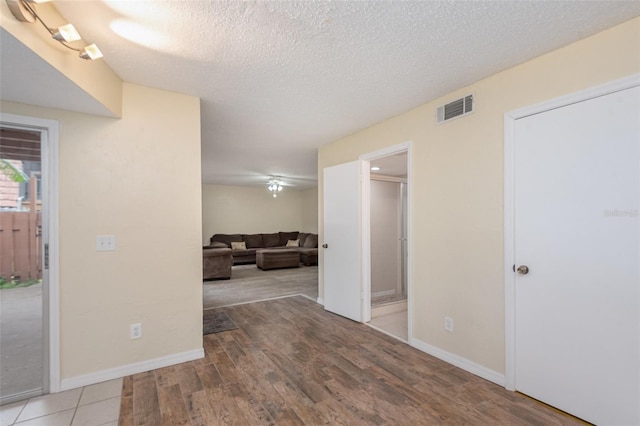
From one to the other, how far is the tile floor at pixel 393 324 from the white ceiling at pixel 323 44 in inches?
98.3

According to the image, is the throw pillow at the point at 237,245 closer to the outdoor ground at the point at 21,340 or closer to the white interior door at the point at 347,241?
the white interior door at the point at 347,241

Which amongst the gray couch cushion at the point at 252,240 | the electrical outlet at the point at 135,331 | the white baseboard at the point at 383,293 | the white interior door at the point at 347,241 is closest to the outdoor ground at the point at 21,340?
the electrical outlet at the point at 135,331

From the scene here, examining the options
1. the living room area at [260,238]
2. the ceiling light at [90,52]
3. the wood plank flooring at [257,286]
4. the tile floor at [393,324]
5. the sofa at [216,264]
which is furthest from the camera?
the sofa at [216,264]

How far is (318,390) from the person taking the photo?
2104 millimetres

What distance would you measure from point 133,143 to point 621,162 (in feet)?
11.4

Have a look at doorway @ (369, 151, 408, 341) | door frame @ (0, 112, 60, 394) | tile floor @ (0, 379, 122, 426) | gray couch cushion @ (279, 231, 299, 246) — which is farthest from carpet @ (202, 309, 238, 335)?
gray couch cushion @ (279, 231, 299, 246)

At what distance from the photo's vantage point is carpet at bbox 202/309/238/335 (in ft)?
10.8

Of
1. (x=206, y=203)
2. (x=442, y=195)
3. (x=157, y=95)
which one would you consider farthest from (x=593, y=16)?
(x=206, y=203)

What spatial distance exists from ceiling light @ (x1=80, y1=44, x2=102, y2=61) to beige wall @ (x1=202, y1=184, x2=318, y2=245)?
284 inches

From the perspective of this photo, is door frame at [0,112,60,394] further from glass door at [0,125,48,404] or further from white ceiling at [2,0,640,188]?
white ceiling at [2,0,640,188]

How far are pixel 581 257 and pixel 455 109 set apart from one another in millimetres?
1475

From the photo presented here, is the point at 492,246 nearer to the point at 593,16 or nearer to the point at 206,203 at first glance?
the point at 593,16

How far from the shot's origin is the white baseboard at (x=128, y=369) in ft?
7.06

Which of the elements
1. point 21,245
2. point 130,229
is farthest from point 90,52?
point 21,245
